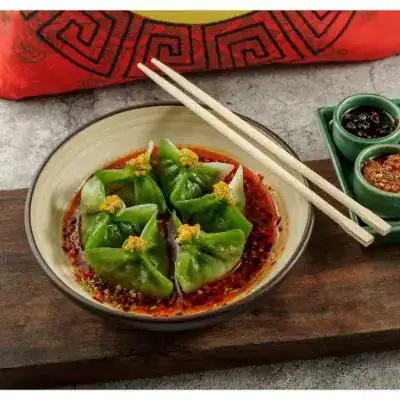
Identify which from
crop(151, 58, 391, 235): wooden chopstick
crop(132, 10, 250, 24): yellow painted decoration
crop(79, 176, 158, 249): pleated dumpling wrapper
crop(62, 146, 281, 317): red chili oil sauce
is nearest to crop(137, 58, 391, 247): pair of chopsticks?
crop(151, 58, 391, 235): wooden chopstick

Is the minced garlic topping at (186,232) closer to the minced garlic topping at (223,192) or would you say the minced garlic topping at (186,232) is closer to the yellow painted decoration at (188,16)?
the minced garlic topping at (223,192)

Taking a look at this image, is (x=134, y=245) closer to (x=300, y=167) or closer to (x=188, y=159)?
(x=188, y=159)

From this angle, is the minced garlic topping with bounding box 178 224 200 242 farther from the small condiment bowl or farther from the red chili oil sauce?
the small condiment bowl

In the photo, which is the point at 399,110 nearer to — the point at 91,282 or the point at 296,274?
the point at 296,274

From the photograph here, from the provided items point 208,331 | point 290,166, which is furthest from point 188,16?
point 208,331
